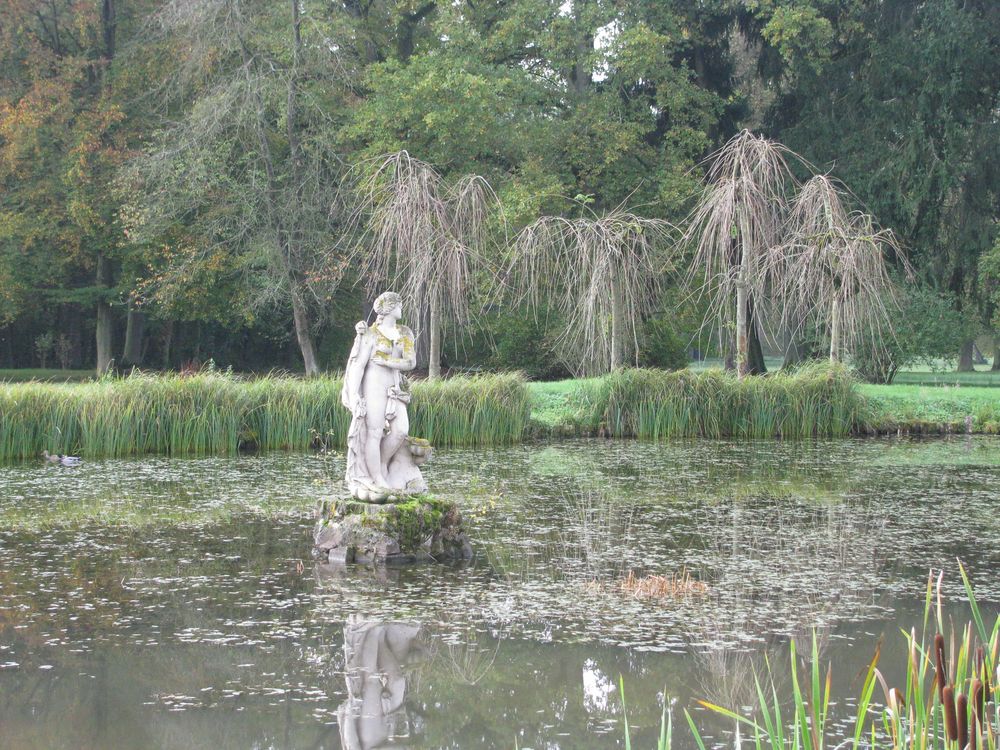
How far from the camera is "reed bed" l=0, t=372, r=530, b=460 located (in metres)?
14.4

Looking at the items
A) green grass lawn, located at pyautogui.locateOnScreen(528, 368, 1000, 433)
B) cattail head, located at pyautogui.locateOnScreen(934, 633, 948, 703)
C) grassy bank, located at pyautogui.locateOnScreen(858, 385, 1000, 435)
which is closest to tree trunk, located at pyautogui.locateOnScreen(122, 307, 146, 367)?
green grass lawn, located at pyautogui.locateOnScreen(528, 368, 1000, 433)

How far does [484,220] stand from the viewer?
66.9ft

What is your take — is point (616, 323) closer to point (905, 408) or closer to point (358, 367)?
point (905, 408)

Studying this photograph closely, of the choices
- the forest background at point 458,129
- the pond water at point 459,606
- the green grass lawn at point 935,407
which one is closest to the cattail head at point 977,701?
the pond water at point 459,606

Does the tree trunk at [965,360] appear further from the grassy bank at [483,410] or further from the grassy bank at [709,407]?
the grassy bank at [709,407]

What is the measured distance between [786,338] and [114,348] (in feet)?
62.1

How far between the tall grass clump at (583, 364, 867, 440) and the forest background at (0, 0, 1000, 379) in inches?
200

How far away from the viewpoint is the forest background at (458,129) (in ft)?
77.9

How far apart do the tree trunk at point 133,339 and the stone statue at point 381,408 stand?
21132 mm

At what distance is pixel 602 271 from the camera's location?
1944 centimetres

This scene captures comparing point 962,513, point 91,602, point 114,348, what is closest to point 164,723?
point 91,602

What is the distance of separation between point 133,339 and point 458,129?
11240 millimetres

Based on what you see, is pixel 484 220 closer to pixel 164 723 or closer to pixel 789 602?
pixel 789 602

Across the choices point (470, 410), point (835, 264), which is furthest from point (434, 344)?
point (835, 264)
